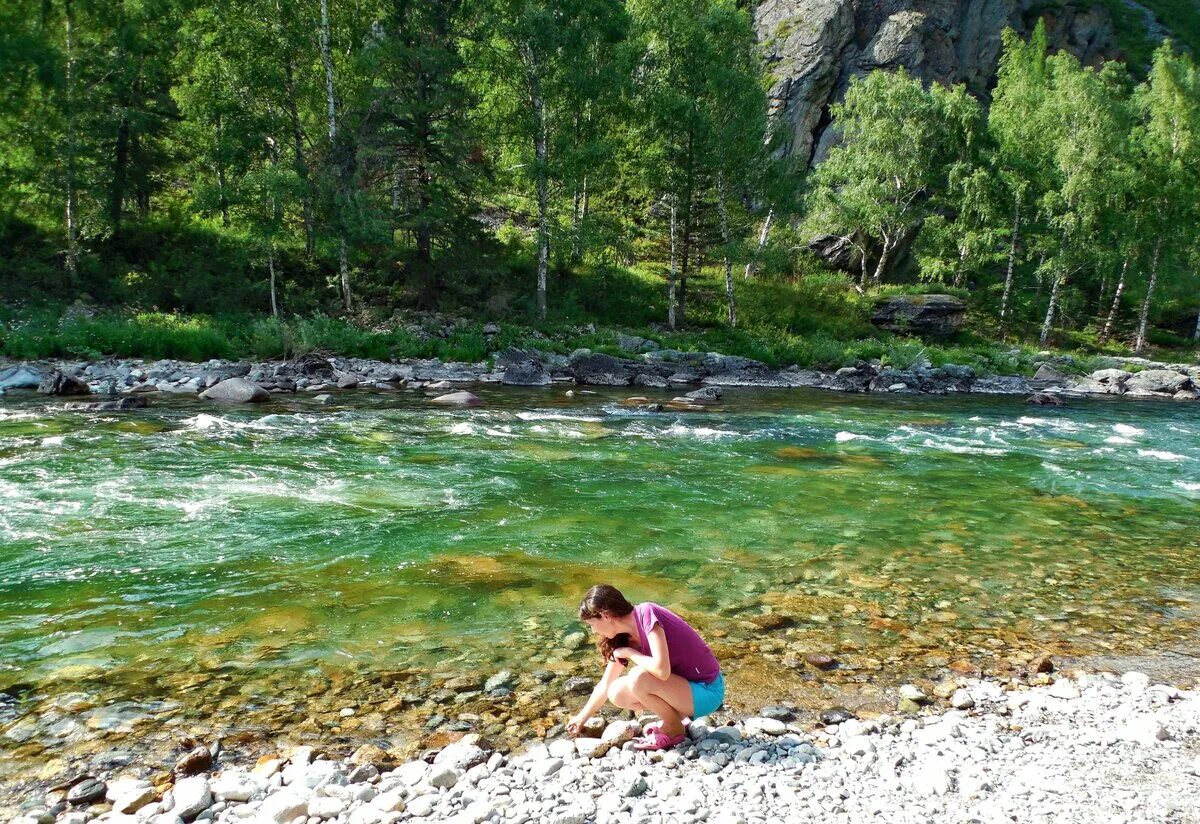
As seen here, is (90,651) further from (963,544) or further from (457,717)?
(963,544)

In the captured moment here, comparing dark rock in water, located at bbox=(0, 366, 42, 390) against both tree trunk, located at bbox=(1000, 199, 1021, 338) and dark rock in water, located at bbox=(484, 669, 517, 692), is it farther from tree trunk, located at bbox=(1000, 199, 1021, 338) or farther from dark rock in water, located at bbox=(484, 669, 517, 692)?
tree trunk, located at bbox=(1000, 199, 1021, 338)

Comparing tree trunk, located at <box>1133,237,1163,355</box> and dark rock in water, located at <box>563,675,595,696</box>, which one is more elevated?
tree trunk, located at <box>1133,237,1163,355</box>

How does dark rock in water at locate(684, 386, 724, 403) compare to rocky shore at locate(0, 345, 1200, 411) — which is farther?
dark rock in water at locate(684, 386, 724, 403)

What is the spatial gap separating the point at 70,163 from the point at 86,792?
99.0ft

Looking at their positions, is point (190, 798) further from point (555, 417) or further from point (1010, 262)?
point (1010, 262)

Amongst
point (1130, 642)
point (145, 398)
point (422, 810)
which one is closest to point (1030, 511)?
point (1130, 642)

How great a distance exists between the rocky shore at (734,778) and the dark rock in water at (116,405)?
14.4 meters

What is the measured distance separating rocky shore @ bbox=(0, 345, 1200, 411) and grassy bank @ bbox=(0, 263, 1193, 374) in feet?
3.09

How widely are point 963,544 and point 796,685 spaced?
15.8ft

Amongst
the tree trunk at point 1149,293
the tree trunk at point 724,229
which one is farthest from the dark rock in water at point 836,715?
the tree trunk at point 1149,293

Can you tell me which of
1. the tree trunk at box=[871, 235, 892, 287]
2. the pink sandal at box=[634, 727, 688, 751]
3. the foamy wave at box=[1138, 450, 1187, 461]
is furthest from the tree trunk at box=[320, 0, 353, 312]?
the tree trunk at box=[871, 235, 892, 287]

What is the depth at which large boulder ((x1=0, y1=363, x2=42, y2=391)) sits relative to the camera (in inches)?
737

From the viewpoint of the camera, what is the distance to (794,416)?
19.9m

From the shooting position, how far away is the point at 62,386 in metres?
18.2
